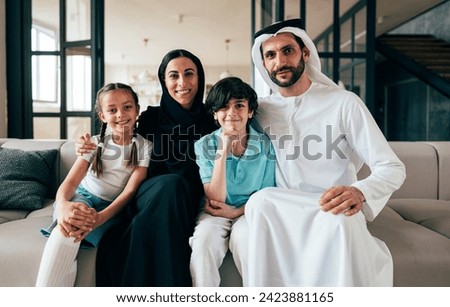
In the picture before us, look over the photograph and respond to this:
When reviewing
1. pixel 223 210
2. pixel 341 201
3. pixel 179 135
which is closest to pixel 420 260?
pixel 341 201

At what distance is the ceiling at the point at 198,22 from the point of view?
384cm

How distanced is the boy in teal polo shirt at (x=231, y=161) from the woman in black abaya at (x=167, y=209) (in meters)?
0.10

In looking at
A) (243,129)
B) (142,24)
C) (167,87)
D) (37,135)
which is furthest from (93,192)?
(142,24)

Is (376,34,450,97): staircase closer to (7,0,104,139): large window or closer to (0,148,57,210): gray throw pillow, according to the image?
(7,0,104,139): large window

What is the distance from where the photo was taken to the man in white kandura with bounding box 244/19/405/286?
135 cm

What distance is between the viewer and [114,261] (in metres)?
1.52

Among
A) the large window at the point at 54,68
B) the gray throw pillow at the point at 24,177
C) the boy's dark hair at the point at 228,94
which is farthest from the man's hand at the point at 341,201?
the large window at the point at 54,68

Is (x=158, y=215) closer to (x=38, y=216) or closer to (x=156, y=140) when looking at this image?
(x=156, y=140)

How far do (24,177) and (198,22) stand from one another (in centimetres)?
501

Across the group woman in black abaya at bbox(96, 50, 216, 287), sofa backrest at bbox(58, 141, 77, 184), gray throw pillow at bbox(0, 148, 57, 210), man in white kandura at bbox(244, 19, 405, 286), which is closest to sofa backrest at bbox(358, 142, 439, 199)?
man in white kandura at bbox(244, 19, 405, 286)

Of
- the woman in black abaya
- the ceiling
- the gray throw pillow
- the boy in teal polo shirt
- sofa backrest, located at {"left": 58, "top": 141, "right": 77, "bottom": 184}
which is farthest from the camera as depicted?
the ceiling

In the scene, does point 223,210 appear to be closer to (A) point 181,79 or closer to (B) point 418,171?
(A) point 181,79

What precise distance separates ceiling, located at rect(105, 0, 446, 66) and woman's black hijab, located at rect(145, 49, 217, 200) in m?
2.05

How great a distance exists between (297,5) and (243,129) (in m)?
2.39
